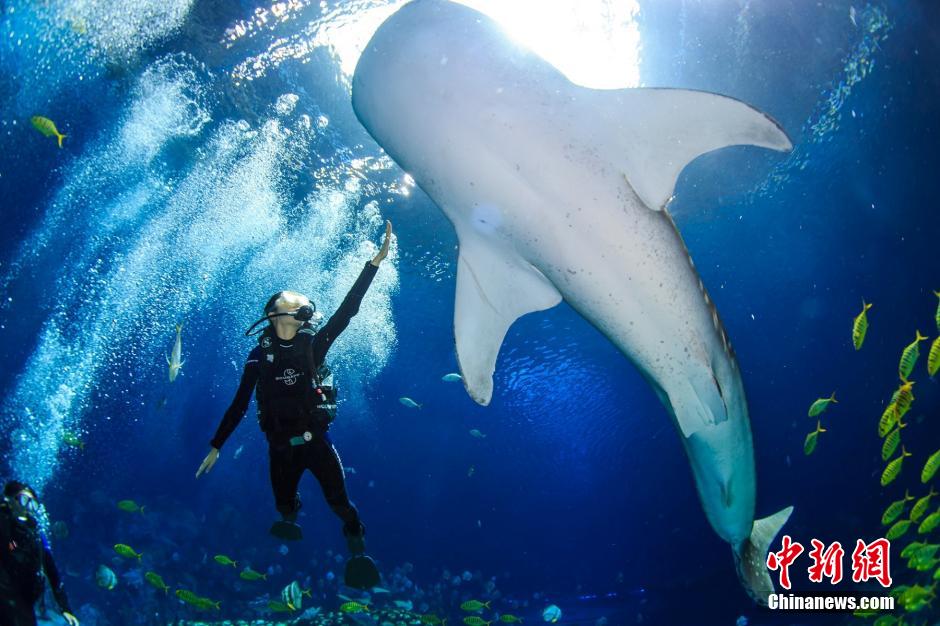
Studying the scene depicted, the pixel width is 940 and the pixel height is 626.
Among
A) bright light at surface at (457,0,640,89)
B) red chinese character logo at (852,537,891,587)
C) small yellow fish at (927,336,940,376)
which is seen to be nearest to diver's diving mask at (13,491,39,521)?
bright light at surface at (457,0,640,89)

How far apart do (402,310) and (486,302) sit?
12.4 m

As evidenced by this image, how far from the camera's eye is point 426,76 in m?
2.15

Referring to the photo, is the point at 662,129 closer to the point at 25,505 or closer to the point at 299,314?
the point at 299,314

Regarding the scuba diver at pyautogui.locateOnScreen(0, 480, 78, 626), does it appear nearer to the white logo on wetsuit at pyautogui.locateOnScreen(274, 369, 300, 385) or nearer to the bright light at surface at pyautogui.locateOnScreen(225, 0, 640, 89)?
the white logo on wetsuit at pyautogui.locateOnScreen(274, 369, 300, 385)

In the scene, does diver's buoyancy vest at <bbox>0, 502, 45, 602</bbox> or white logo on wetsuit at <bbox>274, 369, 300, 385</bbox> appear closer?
white logo on wetsuit at <bbox>274, 369, 300, 385</bbox>

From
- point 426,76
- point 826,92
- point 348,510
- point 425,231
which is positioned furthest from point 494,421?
point 426,76

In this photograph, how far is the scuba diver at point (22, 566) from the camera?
13.4 ft

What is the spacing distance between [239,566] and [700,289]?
72.5 feet

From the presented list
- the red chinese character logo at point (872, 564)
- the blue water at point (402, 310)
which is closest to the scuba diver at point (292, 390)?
the blue water at point (402, 310)

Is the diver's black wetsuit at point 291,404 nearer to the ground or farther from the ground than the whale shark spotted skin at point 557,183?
nearer to the ground

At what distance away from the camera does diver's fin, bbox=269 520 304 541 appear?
3.47m

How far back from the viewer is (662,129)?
2.49m

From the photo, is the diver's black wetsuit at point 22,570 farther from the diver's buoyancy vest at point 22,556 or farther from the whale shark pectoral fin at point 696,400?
the whale shark pectoral fin at point 696,400

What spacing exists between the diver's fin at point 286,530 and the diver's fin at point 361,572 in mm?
484
